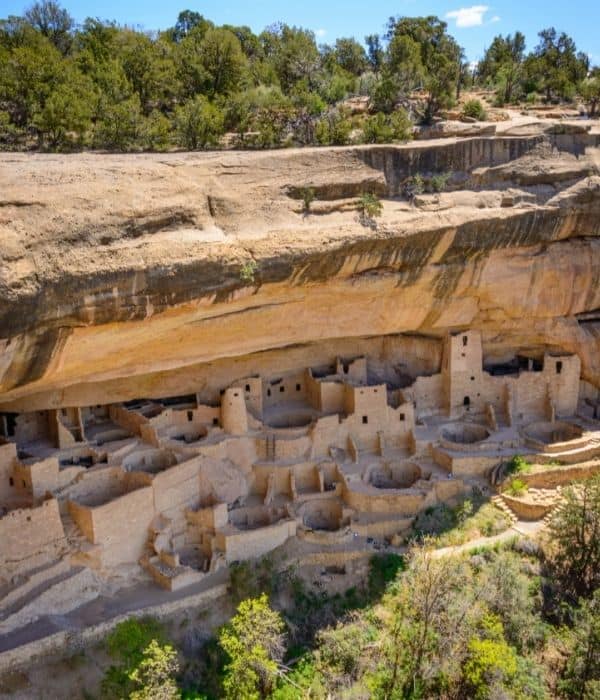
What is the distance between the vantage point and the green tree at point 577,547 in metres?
15.2

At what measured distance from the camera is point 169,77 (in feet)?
71.1

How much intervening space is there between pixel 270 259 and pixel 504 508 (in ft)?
27.5

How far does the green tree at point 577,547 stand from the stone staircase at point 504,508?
97 centimetres

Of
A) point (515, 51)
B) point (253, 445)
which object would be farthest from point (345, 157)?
point (515, 51)

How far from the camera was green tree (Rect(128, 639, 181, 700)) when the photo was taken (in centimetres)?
1133

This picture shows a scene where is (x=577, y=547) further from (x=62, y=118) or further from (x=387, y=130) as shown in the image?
(x=62, y=118)

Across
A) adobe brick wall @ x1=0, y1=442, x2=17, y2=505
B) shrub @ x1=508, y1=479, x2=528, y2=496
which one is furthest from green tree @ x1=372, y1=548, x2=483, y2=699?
adobe brick wall @ x1=0, y1=442, x2=17, y2=505

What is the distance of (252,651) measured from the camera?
12328 millimetres

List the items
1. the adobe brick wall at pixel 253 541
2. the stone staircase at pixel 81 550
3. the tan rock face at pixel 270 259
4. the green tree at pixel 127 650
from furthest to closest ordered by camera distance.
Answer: the adobe brick wall at pixel 253 541
the stone staircase at pixel 81 550
the green tree at pixel 127 650
the tan rock face at pixel 270 259

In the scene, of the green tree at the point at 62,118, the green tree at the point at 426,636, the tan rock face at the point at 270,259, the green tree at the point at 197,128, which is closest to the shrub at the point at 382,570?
the green tree at the point at 426,636

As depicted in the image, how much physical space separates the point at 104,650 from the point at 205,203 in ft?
26.8

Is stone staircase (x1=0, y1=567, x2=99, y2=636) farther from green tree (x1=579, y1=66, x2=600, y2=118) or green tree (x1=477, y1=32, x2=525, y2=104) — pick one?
green tree (x1=477, y1=32, x2=525, y2=104)

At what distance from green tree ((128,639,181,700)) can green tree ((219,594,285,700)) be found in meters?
0.97

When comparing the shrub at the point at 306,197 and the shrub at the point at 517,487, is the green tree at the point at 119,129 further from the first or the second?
the shrub at the point at 517,487
